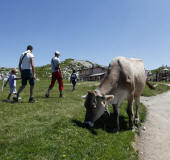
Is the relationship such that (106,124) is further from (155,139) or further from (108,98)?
(155,139)

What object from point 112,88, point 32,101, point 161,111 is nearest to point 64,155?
point 112,88

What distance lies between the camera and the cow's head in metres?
5.69

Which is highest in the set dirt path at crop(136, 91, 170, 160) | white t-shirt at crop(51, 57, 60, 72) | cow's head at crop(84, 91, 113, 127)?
white t-shirt at crop(51, 57, 60, 72)

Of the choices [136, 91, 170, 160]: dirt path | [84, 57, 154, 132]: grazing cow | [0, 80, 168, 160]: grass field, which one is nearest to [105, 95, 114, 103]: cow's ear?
[84, 57, 154, 132]: grazing cow

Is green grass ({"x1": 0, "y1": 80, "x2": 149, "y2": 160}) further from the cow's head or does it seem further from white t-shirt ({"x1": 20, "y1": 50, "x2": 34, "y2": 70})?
white t-shirt ({"x1": 20, "y1": 50, "x2": 34, "y2": 70})

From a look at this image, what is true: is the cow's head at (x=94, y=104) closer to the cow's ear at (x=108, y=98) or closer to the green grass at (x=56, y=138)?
the cow's ear at (x=108, y=98)

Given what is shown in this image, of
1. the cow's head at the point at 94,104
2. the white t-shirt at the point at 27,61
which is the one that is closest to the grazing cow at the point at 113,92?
the cow's head at the point at 94,104

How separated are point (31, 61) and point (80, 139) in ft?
16.7

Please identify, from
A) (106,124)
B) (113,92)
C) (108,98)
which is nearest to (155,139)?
(106,124)

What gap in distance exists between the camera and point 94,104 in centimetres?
567

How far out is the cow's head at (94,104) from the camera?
18.7 feet

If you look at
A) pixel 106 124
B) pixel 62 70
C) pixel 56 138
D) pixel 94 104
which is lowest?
pixel 106 124

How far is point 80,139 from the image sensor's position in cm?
502

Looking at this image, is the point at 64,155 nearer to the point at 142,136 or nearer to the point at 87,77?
the point at 142,136
